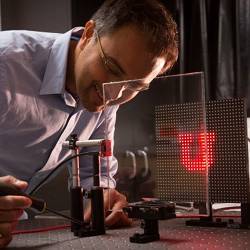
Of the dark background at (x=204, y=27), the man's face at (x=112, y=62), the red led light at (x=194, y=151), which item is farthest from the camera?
the dark background at (x=204, y=27)

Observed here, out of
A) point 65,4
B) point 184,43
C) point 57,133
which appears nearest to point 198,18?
point 184,43

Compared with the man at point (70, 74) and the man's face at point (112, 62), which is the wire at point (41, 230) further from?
the man's face at point (112, 62)

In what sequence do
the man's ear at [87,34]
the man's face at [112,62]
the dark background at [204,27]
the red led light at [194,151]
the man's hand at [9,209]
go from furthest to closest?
the dark background at [204,27], the man's ear at [87,34], the man's face at [112,62], the red led light at [194,151], the man's hand at [9,209]

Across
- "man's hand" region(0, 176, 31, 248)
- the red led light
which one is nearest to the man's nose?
the red led light

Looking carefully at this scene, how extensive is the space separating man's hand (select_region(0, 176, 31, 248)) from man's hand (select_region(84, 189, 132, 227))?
0.23 meters

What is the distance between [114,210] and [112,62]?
43 centimetres

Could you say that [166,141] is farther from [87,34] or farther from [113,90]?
[87,34]

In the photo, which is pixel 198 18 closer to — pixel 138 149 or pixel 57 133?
pixel 57 133

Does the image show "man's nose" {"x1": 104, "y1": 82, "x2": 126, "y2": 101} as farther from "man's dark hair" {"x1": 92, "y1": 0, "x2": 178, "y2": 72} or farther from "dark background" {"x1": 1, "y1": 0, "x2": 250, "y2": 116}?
"dark background" {"x1": 1, "y1": 0, "x2": 250, "y2": 116}

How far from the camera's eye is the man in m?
1.21

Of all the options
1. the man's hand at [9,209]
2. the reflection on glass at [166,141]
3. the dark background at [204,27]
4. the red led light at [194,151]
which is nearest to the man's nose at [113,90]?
the reflection on glass at [166,141]

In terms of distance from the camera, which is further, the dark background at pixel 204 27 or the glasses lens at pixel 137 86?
the dark background at pixel 204 27

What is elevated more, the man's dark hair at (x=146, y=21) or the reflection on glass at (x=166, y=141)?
the man's dark hair at (x=146, y=21)

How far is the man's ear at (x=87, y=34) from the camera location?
136cm
